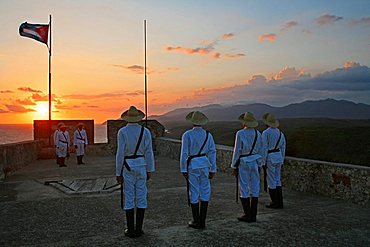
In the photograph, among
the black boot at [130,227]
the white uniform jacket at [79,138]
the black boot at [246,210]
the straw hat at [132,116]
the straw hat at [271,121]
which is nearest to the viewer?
the black boot at [130,227]

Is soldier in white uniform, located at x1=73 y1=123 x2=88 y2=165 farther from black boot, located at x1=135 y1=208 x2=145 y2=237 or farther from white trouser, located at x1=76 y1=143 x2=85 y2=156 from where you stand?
black boot, located at x1=135 y1=208 x2=145 y2=237

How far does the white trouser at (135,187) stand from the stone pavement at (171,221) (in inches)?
19.0

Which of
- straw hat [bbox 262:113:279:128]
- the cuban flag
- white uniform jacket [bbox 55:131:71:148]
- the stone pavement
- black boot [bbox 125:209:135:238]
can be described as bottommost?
the stone pavement

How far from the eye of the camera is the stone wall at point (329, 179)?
7.14 meters

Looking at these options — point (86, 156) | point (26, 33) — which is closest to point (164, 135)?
point (86, 156)

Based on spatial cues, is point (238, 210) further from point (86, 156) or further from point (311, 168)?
point (86, 156)

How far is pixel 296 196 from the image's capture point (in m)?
8.16

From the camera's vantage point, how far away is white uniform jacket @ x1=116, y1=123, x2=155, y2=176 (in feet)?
18.5

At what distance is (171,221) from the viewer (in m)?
6.30

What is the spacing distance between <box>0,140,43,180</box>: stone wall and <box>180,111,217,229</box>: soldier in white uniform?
24.2ft

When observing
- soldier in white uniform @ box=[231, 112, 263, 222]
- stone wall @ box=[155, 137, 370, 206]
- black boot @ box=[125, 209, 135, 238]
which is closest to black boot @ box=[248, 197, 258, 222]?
soldier in white uniform @ box=[231, 112, 263, 222]

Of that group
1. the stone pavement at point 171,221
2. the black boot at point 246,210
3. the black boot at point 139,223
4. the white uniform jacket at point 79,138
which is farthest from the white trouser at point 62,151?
the black boot at point 246,210

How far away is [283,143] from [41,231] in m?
4.66

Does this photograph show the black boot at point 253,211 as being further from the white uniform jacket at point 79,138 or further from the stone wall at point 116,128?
the stone wall at point 116,128
